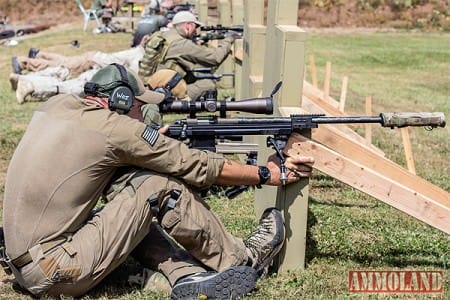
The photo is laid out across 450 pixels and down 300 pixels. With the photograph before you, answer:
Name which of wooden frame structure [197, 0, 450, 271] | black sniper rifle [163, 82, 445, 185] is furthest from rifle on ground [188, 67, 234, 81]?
black sniper rifle [163, 82, 445, 185]

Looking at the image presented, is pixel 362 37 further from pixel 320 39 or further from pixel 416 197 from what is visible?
pixel 416 197

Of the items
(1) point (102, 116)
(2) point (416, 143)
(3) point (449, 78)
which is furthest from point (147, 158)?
(3) point (449, 78)

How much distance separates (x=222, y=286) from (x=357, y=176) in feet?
3.92

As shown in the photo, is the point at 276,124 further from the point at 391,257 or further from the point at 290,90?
the point at 391,257

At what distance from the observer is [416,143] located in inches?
406

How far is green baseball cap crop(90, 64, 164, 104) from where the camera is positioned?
4.54m

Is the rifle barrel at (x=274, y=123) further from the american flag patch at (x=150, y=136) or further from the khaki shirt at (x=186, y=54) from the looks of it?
the khaki shirt at (x=186, y=54)

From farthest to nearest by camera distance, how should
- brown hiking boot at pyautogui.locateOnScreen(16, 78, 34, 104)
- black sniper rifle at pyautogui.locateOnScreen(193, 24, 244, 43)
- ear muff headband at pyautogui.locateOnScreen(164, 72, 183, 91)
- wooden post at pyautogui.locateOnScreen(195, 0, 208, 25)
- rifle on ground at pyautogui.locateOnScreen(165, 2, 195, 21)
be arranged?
rifle on ground at pyautogui.locateOnScreen(165, 2, 195, 21) → wooden post at pyautogui.locateOnScreen(195, 0, 208, 25) → brown hiking boot at pyautogui.locateOnScreen(16, 78, 34, 104) → black sniper rifle at pyautogui.locateOnScreen(193, 24, 244, 43) → ear muff headband at pyautogui.locateOnScreen(164, 72, 183, 91)

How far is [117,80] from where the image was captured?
4531 mm

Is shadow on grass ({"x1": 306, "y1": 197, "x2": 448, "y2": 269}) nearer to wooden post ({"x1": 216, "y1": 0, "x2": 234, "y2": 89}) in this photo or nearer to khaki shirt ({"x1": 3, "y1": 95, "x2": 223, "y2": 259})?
khaki shirt ({"x1": 3, "y1": 95, "x2": 223, "y2": 259})

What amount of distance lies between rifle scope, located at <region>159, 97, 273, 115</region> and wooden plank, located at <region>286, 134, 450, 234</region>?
0.30m

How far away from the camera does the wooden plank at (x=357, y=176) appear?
493cm

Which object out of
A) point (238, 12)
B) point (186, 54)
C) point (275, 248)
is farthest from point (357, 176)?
point (238, 12)

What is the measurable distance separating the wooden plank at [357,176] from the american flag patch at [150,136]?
1.01 meters
